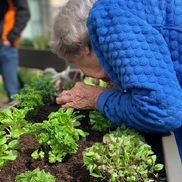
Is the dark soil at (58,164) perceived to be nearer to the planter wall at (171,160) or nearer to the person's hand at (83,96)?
the planter wall at (171,160)

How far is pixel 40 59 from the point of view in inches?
217

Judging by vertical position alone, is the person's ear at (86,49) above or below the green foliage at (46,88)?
above

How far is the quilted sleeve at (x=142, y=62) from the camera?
93 centimetres

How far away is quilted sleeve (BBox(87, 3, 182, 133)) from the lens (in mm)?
929

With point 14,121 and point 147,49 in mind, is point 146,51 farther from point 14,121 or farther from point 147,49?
point 14,121

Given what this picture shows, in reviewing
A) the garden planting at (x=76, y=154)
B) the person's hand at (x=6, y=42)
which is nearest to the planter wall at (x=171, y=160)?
the garden planting at (x=76, y=154)

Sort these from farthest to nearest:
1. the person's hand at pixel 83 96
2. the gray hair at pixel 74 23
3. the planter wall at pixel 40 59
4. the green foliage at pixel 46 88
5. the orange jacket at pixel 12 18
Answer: the planter wall at pixel 40 59 < the orange jacket at pixel 12 18 < the green foliage at pixel 46 88 < the person's hand at pixel 83 96 < the gray hair at pixel 74 23

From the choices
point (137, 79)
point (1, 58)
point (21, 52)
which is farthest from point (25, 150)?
point (21, 52)

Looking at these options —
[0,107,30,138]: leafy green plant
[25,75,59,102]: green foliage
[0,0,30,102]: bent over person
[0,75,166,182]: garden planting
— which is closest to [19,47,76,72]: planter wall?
[0,0,30,102]: bent over person

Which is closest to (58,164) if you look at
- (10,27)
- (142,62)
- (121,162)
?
(121,162)

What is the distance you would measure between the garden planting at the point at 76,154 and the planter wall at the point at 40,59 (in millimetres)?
3650

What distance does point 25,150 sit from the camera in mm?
1152

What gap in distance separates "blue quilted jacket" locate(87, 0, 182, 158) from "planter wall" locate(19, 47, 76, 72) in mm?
3835

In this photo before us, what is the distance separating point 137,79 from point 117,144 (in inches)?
11.2
